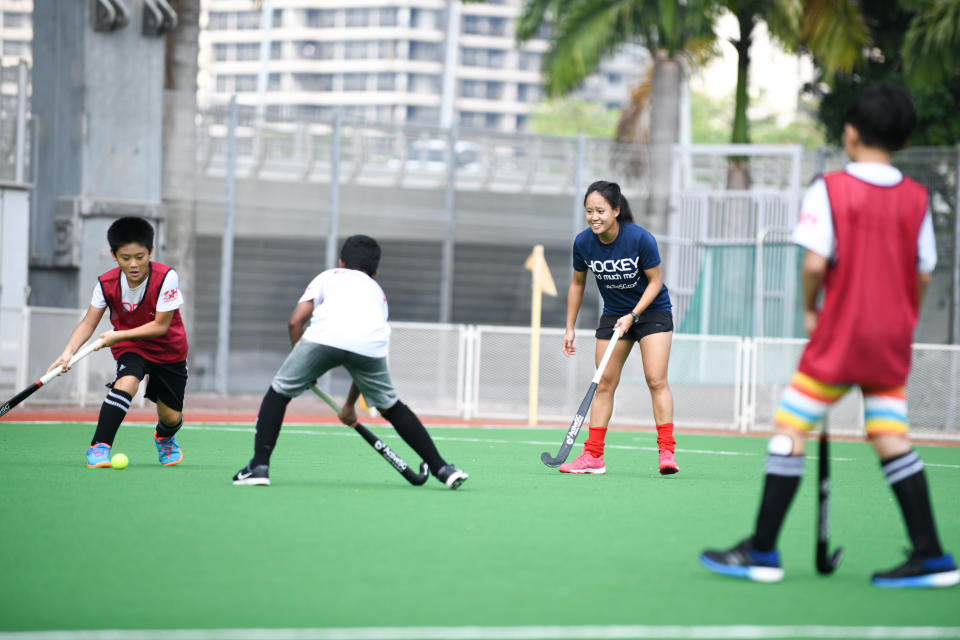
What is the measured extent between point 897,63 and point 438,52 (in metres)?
Result: 93.9

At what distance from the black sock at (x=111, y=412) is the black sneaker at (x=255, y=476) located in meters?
1.05

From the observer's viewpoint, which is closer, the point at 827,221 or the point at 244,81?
the point at 827,221

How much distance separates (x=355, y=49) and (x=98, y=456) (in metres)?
105

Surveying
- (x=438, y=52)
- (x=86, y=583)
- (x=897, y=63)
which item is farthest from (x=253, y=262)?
(x=438, y=52)

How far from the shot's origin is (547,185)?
19.2 metres

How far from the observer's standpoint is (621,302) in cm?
854

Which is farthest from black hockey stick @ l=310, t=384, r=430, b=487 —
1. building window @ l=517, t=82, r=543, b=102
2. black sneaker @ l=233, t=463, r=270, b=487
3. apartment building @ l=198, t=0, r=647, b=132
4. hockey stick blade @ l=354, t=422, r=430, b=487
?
building window @ l=517, t=82, r=543, b=102

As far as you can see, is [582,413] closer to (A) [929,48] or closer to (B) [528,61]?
(A) [929,48]

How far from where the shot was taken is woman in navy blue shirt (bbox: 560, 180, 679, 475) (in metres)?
8.23

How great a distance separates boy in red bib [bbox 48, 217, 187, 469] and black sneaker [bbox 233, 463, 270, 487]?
1.04m

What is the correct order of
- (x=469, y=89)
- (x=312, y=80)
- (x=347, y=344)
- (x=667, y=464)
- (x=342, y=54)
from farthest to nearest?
(x=469, y=89)
(x=312, y=80)
(x=342, y=54)
(x=667, y=464)
(x=347, y=344)

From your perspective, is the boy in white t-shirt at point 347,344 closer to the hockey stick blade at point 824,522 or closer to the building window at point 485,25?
the hockey stick blade at point 824,522

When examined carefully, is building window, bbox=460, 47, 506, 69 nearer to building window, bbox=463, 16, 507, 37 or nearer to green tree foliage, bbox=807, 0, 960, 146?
building window, bbox=463, 16, 507, 37

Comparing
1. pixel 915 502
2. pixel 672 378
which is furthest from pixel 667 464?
pixel 672 378
